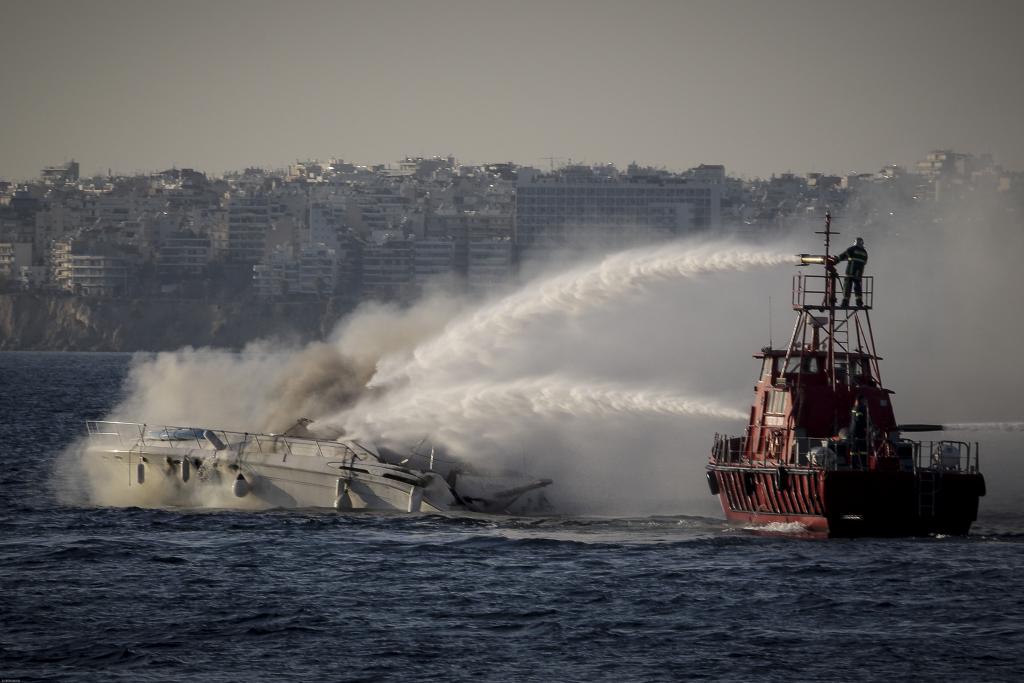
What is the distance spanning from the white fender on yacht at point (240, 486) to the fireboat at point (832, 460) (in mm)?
15145

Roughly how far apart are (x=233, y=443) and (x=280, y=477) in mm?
2795

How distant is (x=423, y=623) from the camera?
40562mm

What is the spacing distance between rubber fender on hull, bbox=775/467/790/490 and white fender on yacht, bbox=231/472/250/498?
1758cm

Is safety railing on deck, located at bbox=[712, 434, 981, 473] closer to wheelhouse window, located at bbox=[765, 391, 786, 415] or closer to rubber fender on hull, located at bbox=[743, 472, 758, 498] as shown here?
rubber fender on hull, located at bbox=[743, 472, 758, 498]

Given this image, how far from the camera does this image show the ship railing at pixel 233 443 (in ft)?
190

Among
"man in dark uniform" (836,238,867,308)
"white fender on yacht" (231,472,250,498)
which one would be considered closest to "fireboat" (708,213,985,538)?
"man in dark uniform" (836,238,867,308)

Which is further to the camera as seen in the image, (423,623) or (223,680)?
(423,623)

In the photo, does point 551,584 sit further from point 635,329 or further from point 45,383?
point 45,383

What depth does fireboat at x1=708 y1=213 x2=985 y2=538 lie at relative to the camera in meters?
50.5

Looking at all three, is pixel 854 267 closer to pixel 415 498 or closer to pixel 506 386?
pixel 506 386

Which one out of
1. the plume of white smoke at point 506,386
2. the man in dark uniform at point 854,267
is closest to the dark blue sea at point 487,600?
the plume of white smoke at point 506,386

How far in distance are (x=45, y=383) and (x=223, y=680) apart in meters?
146

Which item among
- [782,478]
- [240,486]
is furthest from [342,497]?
[782,478]

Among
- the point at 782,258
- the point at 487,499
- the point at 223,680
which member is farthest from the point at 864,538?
the point at 223,680
